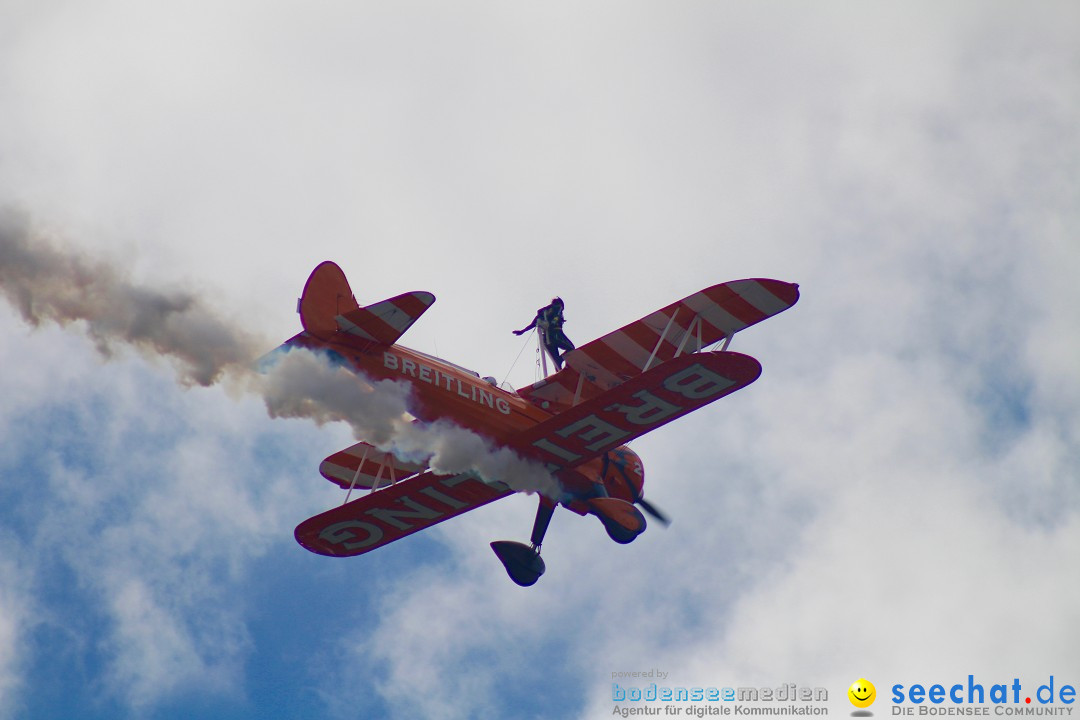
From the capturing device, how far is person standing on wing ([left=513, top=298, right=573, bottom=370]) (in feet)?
81.3

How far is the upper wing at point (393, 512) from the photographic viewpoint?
950 inches

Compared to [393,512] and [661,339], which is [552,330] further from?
[393,512]

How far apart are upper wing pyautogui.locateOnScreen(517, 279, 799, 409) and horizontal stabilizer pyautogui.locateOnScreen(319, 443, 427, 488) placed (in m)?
2.42

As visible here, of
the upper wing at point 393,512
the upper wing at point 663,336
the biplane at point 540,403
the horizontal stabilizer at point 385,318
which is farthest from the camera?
the upper wing at point 393,512

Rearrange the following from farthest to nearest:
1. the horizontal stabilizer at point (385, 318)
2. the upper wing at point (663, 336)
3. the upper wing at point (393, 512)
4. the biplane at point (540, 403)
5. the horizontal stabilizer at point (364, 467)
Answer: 1. the horizontal stabilizer at point (364, 467)
2. the upper wing at point (393, 512)
3. the upper wing at point (663, 336)
4. the biplane at point (540, 403)
5. the horizontal stabilizer at point (385, 318)

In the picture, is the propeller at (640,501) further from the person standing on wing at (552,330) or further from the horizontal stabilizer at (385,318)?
the horizontal stabilizer at (385,318)

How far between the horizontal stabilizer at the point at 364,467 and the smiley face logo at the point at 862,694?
7.35 m

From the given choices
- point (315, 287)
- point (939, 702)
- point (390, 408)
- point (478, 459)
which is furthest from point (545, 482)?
point (939, 702)

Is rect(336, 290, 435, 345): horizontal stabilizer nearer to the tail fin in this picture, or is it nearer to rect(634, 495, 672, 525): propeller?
the tail fin

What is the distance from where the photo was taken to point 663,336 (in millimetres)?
23125

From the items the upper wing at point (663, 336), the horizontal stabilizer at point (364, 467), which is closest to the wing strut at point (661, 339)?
the upper wing at point (663, 336)

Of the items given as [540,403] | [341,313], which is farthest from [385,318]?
[540,403]

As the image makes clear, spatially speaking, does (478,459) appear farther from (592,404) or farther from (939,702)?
(939,702)

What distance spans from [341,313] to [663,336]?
4602 mm
